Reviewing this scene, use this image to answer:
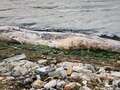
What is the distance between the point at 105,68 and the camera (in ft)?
20.4

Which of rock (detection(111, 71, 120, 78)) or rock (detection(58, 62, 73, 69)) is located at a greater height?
rock (detection(58, 62, 73, 69))

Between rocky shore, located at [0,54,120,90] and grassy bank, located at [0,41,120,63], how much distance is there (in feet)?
2.13

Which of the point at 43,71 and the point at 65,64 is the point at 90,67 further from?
the point at 43,71

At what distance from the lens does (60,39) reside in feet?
27.3

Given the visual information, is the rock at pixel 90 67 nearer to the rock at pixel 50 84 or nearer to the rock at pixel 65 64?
the rock at pixel 65 64

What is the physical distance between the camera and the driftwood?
26.0 feet

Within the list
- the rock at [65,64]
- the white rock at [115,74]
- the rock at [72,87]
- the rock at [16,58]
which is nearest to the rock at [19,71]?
the rock at [65,64]

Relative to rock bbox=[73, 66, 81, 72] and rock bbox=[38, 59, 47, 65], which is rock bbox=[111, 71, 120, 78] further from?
rock bbox=[38, 59, 47, 65]

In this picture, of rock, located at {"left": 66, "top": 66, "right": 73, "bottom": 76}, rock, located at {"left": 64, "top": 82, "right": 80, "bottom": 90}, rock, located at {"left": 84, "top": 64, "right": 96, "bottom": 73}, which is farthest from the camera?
rock, located at {"left": 84, "top": 64, "right": 96, "bottom": 73}

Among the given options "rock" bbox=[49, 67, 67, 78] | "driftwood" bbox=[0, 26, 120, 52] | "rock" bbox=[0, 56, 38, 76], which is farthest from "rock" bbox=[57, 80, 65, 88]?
"driftwood" bbox=[0, 26, 120, 52]

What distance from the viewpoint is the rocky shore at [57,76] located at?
214 inches

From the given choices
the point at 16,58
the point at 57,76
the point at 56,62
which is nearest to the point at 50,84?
the point at 57,76

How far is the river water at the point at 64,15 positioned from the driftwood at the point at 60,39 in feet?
5.61

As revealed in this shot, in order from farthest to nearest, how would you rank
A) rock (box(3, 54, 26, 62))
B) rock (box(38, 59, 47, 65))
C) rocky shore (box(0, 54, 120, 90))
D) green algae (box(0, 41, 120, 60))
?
green algae (box(0, 41, 120, 60))
rock (box(3, 54, 26, 62))
rock (box(38, 59, 47, 65))
rocky shore (box(0, 54, 120, 90))
